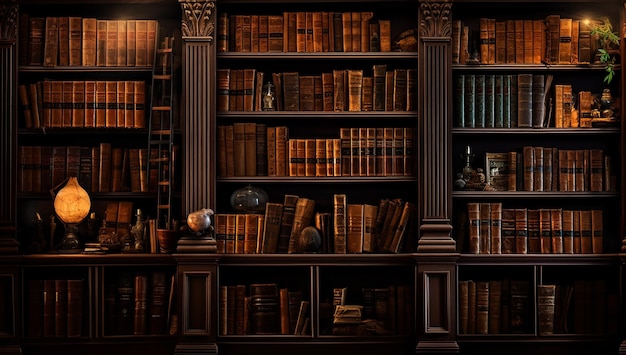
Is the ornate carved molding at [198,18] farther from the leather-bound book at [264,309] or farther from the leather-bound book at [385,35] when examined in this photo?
the leather-bound book at [264,309]

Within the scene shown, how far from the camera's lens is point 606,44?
5719 millimetres

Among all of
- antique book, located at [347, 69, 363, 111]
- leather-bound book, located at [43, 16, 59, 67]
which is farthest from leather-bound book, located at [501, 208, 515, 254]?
leather-bound book, located at [43, 16, 59, 67]

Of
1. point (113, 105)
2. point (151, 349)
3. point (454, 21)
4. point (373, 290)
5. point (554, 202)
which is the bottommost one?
point (151, 349)

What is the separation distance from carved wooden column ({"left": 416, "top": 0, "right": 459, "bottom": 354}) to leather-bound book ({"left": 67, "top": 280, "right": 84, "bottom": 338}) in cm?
205

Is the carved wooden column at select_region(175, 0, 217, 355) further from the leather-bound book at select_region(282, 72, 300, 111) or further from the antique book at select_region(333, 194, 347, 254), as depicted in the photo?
the antique book at select_region(333, 194, 347, 254)

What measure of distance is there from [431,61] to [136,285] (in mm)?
2247

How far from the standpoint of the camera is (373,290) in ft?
18.7

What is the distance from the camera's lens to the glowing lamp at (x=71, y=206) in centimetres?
560

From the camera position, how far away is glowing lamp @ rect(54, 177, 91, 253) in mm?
5598

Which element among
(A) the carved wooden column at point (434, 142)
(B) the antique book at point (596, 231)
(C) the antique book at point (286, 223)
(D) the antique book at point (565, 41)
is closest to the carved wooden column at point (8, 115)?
(C) the antique book at point (286, 223)

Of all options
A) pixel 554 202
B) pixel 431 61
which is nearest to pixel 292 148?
pixel 431 61

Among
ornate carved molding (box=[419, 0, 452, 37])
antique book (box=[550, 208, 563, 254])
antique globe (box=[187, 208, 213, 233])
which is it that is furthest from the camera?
antique book (box=[550, 208, 563, 254])

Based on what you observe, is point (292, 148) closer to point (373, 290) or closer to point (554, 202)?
point (373, 290)

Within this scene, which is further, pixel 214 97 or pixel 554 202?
pixel 554 202
